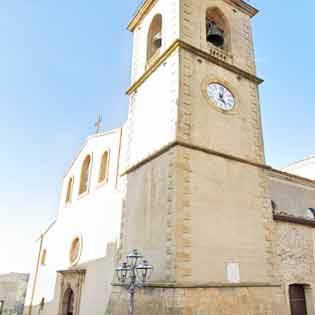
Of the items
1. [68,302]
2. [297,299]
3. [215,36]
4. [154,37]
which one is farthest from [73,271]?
[215,36]

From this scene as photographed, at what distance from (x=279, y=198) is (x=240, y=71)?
541cm

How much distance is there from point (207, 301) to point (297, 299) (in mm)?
3681

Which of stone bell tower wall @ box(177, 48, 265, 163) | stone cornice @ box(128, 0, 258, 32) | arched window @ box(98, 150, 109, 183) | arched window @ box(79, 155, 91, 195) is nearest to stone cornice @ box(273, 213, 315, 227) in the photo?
stone bell tower wall @ box(177, 48, 265, 163)

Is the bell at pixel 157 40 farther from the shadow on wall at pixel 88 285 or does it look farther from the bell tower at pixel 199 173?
the shadow on wall at pixel 88 285

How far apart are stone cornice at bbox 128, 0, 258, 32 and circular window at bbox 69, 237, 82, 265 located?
30.7ft

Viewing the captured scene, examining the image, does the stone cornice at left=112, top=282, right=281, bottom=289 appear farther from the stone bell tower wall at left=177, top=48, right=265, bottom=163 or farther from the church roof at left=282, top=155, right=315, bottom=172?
the church roof at left=282, top=155, right=315, bottom=172

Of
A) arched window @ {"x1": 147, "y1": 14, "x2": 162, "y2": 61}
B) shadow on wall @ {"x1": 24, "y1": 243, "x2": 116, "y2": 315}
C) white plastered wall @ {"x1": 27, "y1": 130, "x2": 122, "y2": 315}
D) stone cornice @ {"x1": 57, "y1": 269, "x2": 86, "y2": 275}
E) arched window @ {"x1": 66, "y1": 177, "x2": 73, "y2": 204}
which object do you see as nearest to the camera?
shadow on wall @ {"x1": 24, "y1": 243, "x2": 116, "y2": 315}

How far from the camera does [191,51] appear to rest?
31.0ft

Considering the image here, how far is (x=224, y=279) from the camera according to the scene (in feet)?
23.7

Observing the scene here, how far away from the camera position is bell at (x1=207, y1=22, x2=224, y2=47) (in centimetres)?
1077

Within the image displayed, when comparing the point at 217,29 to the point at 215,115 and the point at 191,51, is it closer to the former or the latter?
the point at 191,51

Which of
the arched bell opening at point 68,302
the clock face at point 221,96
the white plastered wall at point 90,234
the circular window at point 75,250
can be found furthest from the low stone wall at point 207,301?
the clock face at point 221,96

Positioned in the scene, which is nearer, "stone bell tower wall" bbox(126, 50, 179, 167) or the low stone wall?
the low stone wall

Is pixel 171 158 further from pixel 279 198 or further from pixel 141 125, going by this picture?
pixel 279 198
